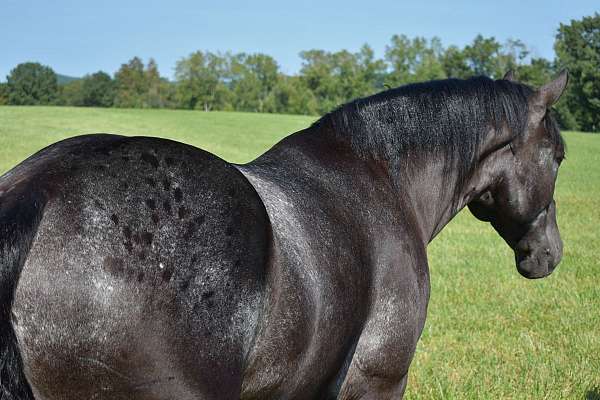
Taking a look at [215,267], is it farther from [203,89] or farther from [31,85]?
[31,85]

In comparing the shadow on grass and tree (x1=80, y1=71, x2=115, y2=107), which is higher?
tree (x1=80, y1=71, x2=115, y2=107)

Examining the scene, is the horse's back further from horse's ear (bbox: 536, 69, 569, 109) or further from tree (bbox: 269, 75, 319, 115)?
tree (bbox: 269, 75, 319, 115)

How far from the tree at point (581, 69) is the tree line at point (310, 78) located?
0.32ft

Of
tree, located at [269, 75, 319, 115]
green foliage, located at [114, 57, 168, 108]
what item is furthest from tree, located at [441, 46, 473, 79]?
green foliage, located at [114, 57, 168, 108]

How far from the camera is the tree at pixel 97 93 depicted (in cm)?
9956

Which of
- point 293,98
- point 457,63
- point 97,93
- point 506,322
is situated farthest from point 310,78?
point 506,322

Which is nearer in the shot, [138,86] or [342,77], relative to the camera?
[342,77]

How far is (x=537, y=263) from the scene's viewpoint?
4.27 metres

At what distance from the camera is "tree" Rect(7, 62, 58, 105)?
94500mm

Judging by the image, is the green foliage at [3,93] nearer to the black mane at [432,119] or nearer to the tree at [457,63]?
the tree at [457,63]

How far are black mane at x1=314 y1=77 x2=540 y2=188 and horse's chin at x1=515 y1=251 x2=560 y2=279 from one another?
0.92 m

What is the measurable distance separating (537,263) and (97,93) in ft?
334

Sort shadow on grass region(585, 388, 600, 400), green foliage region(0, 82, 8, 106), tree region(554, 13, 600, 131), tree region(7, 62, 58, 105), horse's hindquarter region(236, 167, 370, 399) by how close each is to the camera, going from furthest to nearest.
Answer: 1. tree region(7, 62, 58, 105)
2. green foliage region(0, 82, 8, 106)
3. tree region(554, 13, 600, 131)
4. shadow on grass region(585, 388, 600, 400)
5. horse's hindquarter region(236, 167, 370, 399)

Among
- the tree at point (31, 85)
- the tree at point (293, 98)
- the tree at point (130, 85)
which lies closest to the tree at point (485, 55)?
the tree at point (293, 98)
